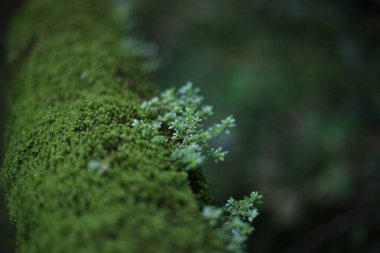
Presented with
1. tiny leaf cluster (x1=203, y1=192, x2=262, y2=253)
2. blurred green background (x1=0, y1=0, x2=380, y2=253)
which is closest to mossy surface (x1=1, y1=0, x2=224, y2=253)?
tiny leaf cluster (x1=203, y1=192, x2=262, y2=253)

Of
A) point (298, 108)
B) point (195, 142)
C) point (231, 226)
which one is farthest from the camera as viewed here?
point (298, 108)

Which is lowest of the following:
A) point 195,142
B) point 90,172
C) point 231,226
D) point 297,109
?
point 231,226

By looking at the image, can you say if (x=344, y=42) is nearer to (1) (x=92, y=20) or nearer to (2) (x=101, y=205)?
(1) (x=92, y=20)

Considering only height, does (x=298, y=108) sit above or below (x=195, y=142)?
above

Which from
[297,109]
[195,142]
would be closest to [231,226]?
[195,142]

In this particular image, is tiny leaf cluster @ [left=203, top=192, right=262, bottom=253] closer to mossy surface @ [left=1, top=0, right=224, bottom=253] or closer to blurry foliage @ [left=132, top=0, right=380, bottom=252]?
mossy surface @ [left=1, top=0, right=224, bottom=253]

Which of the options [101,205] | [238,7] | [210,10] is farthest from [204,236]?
[210,10]

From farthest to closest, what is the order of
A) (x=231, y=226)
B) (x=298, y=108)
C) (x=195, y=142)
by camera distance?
(x=298, y=108) → (x=195, y=142) → (x=231, y=226)

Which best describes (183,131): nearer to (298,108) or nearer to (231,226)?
(231,226)
